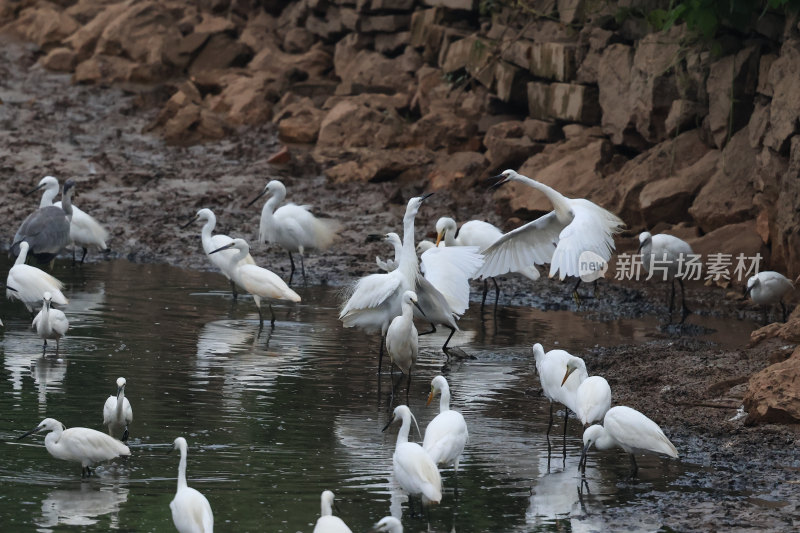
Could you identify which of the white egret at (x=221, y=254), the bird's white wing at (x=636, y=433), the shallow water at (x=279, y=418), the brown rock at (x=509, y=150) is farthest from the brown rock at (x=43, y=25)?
the bird's white wing at (x=636, y=433)

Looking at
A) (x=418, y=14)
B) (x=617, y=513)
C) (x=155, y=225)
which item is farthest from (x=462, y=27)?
(x=617, y=513)

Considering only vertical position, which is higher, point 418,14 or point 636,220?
point 418,14

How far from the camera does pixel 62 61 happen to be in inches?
1137

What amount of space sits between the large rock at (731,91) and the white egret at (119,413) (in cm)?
992

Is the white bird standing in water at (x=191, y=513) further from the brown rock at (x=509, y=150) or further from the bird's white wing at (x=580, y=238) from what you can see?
the brown rock at (x=509, y=150)

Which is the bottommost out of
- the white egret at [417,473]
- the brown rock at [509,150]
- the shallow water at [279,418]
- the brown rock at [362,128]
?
the shallow water at [279,418]

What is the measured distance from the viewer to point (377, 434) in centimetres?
955

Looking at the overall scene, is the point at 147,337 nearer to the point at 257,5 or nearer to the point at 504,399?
the point at 504,399

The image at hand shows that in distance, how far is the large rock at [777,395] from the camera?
9117mm

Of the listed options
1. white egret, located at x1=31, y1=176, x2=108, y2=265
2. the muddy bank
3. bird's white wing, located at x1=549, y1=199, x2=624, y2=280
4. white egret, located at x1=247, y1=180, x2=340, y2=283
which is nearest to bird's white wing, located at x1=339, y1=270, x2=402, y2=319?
bird's white wing, located at x1=549, y1=199, x2=624, y2=280

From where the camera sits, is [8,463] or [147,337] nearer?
[8,463]

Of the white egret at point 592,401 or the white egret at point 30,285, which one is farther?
the white egret at point 30,285

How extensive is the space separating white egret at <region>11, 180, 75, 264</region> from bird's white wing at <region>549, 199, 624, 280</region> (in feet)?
22.5

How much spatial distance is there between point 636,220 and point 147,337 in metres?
7.08
